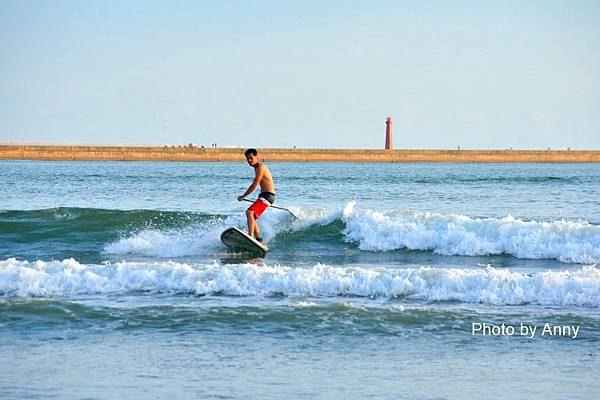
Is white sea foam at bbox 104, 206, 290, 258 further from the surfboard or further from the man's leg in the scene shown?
the man's leg

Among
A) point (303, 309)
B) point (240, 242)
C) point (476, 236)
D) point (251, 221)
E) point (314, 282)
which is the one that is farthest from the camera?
point (476, 236)

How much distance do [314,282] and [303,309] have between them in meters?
1.36

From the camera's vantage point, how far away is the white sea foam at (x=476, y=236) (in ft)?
51.7

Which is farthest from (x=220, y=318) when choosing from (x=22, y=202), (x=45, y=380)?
(x=22, y=202)

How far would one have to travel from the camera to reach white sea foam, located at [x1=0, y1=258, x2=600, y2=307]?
34.2 feet

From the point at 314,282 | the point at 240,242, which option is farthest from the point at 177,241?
the point at 314,282

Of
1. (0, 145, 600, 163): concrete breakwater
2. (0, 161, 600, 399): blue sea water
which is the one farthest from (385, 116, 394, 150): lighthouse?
(0, 161, 600, 399): blue sea water

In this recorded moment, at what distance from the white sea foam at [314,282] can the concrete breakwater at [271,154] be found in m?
67.5

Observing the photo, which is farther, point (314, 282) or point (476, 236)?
point (476, 236)

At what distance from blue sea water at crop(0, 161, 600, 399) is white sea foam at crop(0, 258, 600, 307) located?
0.03 m

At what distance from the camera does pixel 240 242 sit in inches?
595

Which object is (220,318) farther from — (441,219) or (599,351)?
(441,219)

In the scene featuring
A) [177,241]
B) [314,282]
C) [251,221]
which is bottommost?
[177,241]

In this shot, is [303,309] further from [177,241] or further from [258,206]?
[177,241]
